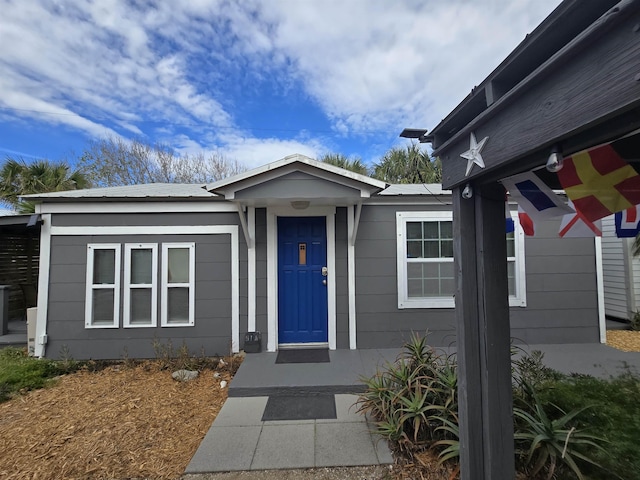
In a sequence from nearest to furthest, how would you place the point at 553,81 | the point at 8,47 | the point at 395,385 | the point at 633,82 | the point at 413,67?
the point at 633,82
the point at 553,81
the point at 395,385
the point at 8,47
the point at 413,67

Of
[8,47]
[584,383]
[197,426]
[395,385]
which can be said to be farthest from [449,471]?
[8,47]

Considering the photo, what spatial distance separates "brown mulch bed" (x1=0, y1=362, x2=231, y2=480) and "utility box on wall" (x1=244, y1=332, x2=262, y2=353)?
0.44m

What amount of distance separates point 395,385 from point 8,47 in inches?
407

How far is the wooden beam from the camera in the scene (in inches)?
30.7

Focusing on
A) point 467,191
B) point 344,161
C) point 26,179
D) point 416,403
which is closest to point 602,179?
point 467,191

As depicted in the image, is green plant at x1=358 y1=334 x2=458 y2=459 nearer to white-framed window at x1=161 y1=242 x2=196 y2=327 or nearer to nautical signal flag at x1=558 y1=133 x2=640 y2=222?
nautical signal flag at x1=558 y1=133 x2=640 y2=222

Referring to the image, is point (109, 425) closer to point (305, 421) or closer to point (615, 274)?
point (305, 421)

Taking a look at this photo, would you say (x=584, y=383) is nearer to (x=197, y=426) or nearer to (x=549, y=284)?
(x=549, y=284)

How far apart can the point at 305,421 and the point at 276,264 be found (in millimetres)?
2212

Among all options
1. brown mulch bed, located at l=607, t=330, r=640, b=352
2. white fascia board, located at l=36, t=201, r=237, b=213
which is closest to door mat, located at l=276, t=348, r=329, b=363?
white fascia board, located at l=36, t=201, r=237, b=213

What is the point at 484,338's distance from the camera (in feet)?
5.43

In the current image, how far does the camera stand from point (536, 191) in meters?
1.72

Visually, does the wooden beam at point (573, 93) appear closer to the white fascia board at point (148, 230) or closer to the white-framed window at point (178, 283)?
the white fascia board at point (148, 230)

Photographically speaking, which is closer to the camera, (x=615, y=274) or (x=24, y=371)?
(x=24, y=371)
